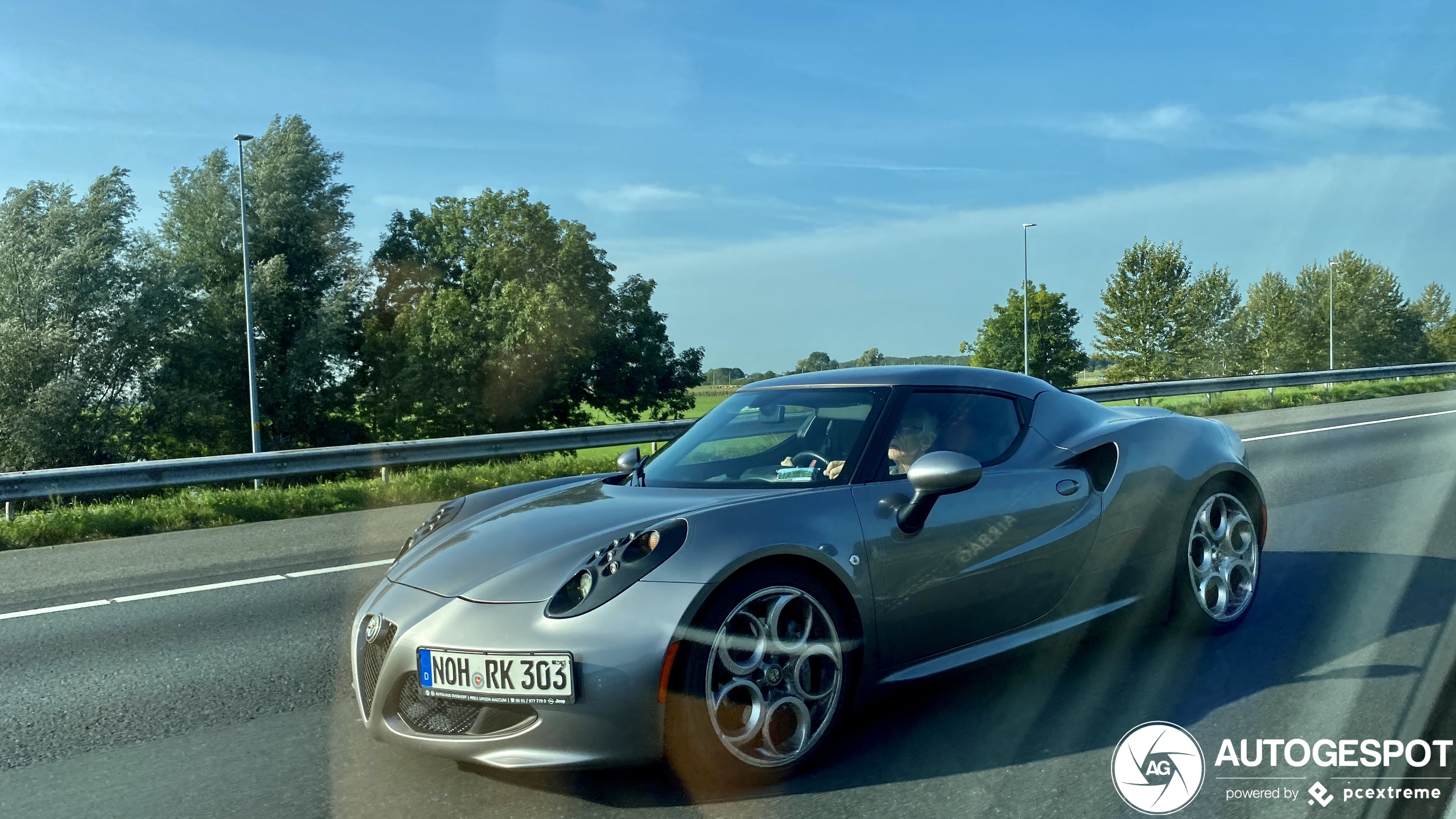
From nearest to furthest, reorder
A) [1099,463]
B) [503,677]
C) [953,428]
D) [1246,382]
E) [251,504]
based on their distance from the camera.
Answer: [503,677] < [953,428] < [1099,463] < [251,504] < [1246,382]

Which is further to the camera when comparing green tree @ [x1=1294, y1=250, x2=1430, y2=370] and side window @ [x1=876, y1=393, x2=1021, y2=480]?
green tree @ [x1=1294, y1=250, x2=1430, y2=370]

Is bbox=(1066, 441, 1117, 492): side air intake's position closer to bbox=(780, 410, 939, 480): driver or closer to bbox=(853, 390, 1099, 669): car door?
bbox=(853, 390, 1099, 669): car door

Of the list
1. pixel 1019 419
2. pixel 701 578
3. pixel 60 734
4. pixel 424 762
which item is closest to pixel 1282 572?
pixel 1019 419

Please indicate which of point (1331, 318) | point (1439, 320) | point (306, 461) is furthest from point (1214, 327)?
point (306, 461)

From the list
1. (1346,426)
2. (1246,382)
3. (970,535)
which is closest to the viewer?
(970,535)

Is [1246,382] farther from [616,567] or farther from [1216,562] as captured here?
[616,567]

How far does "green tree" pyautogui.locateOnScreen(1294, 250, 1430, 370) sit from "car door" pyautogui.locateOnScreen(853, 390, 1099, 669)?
69.9 m

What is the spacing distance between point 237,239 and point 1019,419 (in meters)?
44.8

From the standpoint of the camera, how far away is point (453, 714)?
3.13 meters

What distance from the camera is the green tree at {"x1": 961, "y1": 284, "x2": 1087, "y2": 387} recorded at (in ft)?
→ 236

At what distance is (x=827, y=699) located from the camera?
3.44 metres

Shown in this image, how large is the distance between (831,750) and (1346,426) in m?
14.7

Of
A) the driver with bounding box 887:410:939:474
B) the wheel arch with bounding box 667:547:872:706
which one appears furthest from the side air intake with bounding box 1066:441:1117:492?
the wheel arch with bounding box 667:547:872:706

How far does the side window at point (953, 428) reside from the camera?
13.2ft
